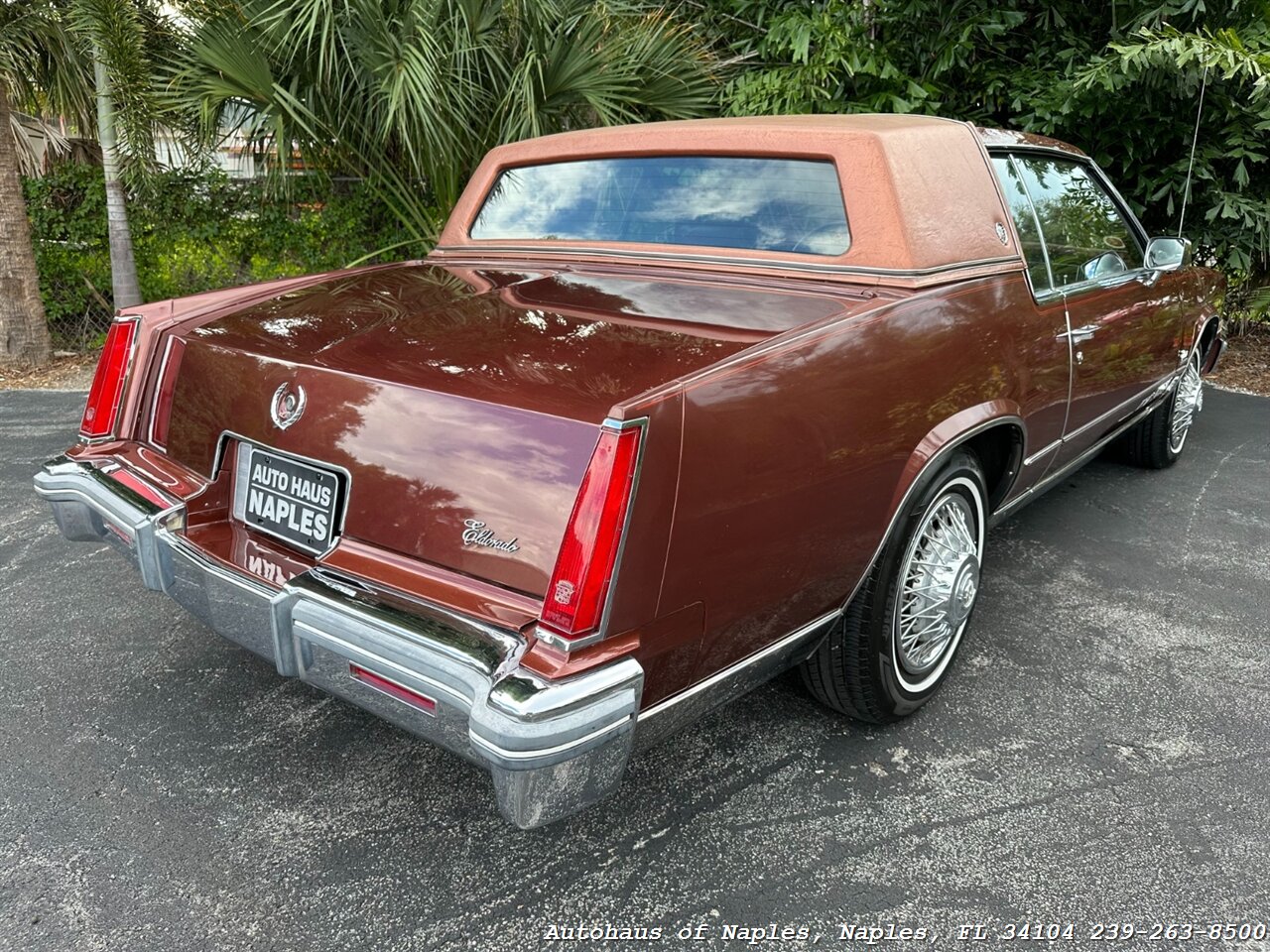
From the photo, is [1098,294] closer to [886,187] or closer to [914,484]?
[886,187]

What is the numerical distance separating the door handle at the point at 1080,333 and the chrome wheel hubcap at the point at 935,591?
719 mm

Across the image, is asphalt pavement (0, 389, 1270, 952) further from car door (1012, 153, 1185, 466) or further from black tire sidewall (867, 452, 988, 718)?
car door (1012, 153, 1185, 466)

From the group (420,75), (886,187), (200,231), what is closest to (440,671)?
(886,187)

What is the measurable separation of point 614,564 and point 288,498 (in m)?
0.97

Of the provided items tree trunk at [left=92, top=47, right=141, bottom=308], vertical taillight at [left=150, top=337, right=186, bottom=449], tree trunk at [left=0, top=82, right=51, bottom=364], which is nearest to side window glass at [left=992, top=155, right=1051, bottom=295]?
vertical taillight at [left=150, top=337, right=186, bottom=449]

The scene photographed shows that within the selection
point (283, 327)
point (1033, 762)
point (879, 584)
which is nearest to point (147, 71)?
point (283, 327)

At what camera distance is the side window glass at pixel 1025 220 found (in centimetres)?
296

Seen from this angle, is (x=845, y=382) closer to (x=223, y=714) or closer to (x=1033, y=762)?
(x=1033, y=762)

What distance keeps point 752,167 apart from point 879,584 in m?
1.35

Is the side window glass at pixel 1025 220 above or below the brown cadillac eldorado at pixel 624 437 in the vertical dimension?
above

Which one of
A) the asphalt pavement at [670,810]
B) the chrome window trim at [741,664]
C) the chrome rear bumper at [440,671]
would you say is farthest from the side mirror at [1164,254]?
the chrome rear bumper at [440,671]

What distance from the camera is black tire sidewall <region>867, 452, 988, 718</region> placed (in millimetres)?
2324

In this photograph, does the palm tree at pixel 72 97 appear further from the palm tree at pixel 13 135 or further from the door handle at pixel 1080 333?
the door handle at pixel 1080 333

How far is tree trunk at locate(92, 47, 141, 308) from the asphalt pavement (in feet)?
14.8
